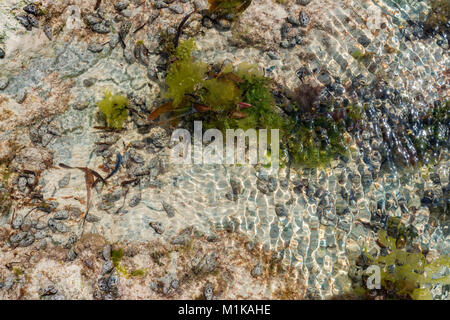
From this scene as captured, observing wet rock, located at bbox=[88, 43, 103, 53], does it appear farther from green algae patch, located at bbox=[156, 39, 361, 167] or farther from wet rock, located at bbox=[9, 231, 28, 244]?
wet rock, located at bbox=[9, 231, 28, 244]

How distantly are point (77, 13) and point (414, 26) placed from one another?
5.25 metres

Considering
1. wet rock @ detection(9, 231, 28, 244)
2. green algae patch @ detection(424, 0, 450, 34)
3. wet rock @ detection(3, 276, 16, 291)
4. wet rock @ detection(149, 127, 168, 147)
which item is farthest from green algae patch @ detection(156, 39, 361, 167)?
wet rock @ detection(3, 276, 16, 291)

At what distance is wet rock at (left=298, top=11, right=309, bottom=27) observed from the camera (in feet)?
17.2

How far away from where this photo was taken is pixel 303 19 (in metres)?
5.25

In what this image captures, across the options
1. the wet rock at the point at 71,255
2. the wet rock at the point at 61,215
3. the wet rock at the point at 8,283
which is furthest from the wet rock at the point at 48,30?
the wet rock at the point at 8,283

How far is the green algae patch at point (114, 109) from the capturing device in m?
4.84

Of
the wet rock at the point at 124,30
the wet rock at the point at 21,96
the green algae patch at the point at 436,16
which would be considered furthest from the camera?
the green algae patch at the point at 436,16

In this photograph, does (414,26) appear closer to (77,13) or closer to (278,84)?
(278,84)

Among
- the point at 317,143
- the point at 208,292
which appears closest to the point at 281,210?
the point at 317,143

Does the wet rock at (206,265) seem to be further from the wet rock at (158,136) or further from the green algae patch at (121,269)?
the wet rock at (158,136)

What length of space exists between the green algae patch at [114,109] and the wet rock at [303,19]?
9.47 ft

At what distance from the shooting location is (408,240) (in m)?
4.96

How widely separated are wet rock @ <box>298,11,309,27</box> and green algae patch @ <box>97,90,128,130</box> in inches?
114
